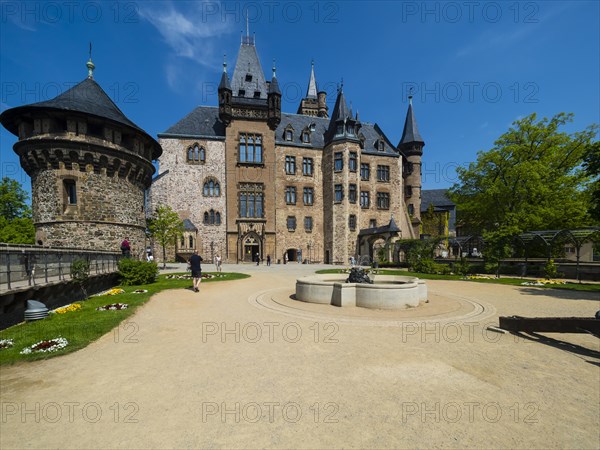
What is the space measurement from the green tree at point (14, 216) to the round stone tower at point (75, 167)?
67.2 ft

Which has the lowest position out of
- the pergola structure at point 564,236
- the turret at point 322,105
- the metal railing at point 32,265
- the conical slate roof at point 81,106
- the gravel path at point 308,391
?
the gravel path at point 308,391

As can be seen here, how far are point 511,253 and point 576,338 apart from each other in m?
17.7

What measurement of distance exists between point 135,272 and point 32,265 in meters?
6.12

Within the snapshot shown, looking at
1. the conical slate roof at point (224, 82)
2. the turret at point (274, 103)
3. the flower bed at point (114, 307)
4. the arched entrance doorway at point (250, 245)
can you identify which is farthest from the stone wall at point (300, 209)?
the flower bed at point (114, 307)

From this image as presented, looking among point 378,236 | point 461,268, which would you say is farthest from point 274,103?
point 461,268

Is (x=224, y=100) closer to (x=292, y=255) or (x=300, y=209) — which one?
(x=300, y=209)

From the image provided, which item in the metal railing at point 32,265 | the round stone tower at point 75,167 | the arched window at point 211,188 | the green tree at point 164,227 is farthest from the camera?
the arched window at point 211,188

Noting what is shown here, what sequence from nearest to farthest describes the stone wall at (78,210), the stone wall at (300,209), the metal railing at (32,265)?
the metal railing at (32,265)
the stone wall at (78,210)
the stone wall at (300,209)

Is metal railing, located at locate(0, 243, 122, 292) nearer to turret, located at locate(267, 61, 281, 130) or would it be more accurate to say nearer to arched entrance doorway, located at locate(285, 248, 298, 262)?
arched entrance doorway, located at locate(285, 248, 298, 262)

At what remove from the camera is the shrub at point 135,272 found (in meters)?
15.0

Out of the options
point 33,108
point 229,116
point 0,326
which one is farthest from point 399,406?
point 229,116

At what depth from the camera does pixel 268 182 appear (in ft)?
117

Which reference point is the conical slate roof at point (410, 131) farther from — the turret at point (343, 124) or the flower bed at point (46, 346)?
the flower bed at point (46, 346)

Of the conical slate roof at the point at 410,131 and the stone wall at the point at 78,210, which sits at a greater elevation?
the conical slate roof at the point at 410,131
